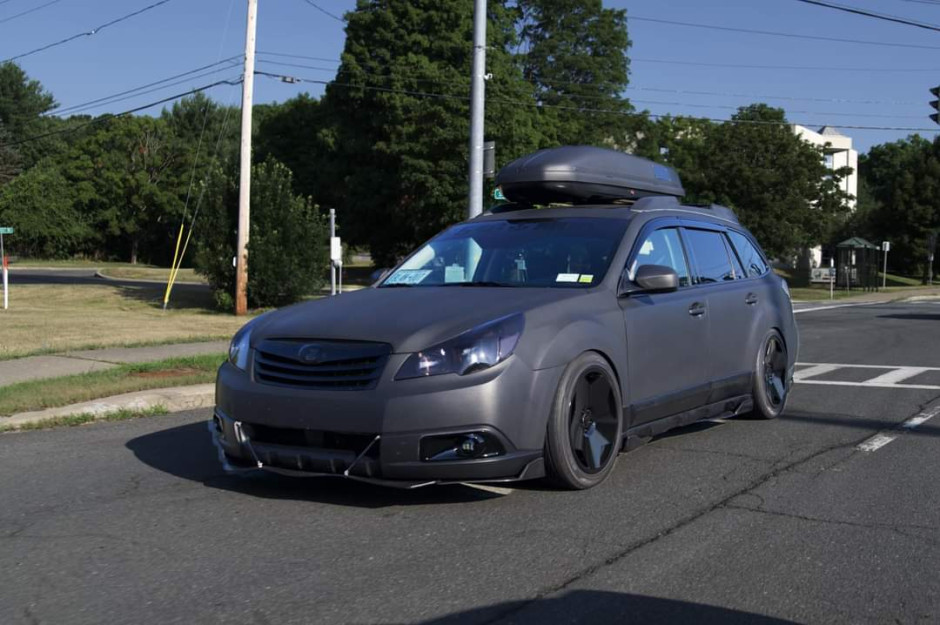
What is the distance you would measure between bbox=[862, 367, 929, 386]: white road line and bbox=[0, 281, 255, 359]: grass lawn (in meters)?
9.76

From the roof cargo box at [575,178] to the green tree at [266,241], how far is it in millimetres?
16065

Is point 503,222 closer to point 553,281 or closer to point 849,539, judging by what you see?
point 553,281

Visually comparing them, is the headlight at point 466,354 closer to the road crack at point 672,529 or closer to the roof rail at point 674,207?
the road crack at point 672,529

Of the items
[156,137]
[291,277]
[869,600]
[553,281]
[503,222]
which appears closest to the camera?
[869,600]

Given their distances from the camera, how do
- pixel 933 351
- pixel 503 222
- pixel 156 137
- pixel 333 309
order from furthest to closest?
pixel 156 137 → pixel 933 351 → pixel 503 222 → pixel 333 309

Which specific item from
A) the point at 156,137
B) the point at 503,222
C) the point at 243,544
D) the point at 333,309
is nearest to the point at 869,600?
the point at 243,544

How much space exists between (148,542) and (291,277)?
18.9 m

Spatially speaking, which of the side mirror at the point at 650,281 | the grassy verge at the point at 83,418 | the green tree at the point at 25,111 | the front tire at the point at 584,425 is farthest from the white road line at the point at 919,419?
the green tree at the point at 25,111

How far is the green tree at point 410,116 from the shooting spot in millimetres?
39406

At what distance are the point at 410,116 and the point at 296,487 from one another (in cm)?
3622

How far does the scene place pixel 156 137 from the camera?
72625mm

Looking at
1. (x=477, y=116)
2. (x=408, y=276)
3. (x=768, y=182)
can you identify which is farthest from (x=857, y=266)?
(x=408, y=276)

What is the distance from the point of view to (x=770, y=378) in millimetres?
7926

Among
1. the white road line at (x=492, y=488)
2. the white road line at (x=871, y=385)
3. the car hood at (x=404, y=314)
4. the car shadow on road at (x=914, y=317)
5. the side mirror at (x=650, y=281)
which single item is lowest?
the white road line at (x=492, y=488)
